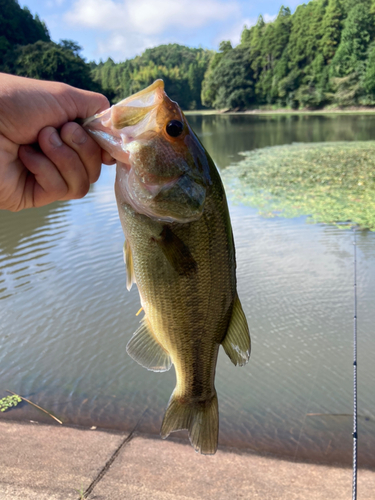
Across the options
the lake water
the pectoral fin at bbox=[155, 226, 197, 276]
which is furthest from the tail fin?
the lake water

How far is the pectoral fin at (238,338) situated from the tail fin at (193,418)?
0.32 meters

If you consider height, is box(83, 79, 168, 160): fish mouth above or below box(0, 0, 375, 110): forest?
below

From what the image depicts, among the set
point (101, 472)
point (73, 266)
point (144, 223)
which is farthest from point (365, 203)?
point (144, 223)

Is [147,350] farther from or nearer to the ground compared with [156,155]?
nearer to the ground

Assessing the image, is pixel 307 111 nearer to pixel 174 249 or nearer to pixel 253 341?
pixel 253 341

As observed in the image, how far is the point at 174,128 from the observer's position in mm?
1493

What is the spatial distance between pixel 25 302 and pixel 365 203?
909cm

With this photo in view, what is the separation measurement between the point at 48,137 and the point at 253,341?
4.35 metres

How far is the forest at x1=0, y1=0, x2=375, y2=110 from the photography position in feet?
194

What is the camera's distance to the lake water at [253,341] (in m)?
4.23

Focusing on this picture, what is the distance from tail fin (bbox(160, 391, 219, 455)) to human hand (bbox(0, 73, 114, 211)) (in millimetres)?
1148

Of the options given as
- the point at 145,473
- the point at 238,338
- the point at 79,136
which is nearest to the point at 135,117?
the point at 79,136

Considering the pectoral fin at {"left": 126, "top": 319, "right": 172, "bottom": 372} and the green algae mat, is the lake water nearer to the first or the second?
the green algae mat

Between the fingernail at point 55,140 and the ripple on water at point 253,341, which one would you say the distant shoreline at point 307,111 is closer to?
the ripple on water at point 253,341
